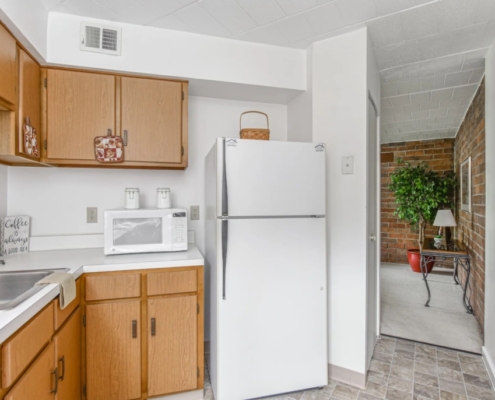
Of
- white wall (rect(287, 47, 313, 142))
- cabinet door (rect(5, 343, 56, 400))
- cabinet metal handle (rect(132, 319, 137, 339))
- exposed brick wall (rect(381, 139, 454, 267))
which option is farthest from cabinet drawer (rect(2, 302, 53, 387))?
exposed brick wall (rect(381, 139, 454, 267))

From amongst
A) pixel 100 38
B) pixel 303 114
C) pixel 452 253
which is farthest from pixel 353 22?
pixel 452 253

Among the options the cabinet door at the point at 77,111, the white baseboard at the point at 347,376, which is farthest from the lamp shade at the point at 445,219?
the cabinet door at the point at 77,111

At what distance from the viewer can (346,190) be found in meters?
2.08

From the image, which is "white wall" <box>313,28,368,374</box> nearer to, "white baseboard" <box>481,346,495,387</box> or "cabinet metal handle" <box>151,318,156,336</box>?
"white baseboard" <box>481,346,495,387</box>

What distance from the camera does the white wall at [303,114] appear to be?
225 centimetres

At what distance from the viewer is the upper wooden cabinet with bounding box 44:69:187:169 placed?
1.93 meters

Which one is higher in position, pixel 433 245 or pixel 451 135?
pixel 451 135

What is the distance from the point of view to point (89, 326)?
5.46 feet

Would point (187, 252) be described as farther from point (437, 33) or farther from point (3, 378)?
point (437, 33)

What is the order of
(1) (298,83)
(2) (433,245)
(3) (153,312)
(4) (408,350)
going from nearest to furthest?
(3) (153,312), (1) (298,83), (4) (408,350), (2) (433,245)

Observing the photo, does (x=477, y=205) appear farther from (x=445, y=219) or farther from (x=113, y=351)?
(x=113, y=351)

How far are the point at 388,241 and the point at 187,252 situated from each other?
477 cm

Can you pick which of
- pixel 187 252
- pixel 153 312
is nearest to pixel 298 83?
A: pixel 187 252

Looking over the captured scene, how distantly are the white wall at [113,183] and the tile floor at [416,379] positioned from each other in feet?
4.71
